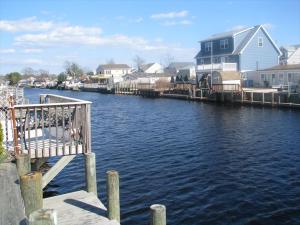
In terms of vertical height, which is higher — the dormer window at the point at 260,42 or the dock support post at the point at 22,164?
the dormer window at the point at 260,42

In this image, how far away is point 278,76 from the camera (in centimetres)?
5975

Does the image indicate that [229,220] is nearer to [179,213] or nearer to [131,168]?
[179,213]

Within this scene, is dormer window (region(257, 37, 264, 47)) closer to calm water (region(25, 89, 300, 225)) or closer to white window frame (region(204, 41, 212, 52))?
white window frame (region(204, 41, 212, 52))

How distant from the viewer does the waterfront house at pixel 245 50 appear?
70.4m

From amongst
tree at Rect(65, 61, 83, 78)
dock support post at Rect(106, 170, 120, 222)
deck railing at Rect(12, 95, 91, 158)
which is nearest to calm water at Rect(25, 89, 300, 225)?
deck railing at Rect(12, 95, 91, 158)

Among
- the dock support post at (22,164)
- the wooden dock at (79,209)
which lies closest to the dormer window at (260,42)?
the wooden dock at (79,209)

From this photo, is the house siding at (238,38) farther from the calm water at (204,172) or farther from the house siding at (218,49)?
the calm water at (204,172)

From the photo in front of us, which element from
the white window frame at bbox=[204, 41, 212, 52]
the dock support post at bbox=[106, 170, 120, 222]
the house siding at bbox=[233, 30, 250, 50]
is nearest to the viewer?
the dock support post at bbox=[106, 170, 120, 222]

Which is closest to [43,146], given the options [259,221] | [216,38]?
[259,221]

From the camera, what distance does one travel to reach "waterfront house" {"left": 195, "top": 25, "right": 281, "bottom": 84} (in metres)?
70.4

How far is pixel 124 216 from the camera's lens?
1230 cm

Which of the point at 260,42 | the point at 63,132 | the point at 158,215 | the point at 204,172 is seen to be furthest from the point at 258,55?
the point at 158,215

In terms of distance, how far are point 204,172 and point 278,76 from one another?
46808mm

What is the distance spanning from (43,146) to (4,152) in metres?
1.12
